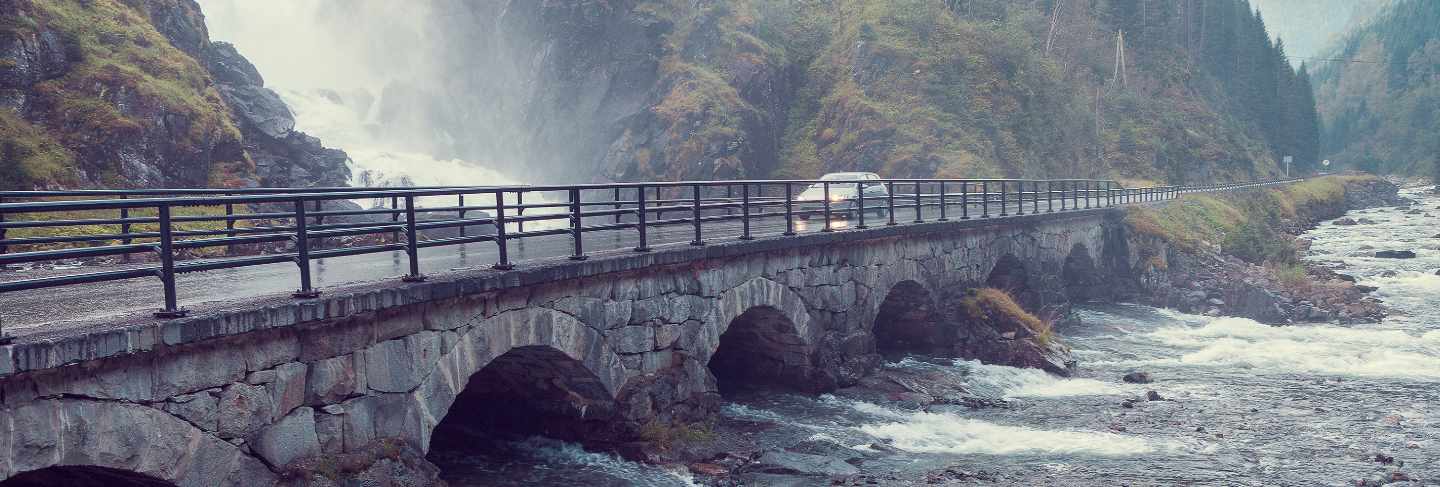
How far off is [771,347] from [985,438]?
3.76 metres

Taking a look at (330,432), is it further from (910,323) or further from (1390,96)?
(1390,96)

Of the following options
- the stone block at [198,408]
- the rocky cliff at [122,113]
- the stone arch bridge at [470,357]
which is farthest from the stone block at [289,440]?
the rocky cliff at [122,113]

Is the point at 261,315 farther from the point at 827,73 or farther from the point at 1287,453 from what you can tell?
the point at 827,73

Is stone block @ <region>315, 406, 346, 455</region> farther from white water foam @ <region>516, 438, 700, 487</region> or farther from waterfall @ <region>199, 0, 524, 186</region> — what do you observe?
waterfall @ <region>199, 0, 524, 186</region>

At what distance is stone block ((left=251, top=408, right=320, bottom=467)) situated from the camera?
26.3 ft

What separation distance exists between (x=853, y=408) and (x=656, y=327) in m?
4.74

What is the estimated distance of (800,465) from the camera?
527 inches

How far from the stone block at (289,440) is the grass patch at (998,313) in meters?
15.8

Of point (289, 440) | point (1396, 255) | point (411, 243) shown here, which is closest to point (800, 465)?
point (411, 243)

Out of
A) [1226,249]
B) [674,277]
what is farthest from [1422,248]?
[674,277]

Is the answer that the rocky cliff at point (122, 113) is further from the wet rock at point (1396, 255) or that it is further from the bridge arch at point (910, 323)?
the wet rock at point (1396, 255)

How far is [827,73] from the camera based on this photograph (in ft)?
166

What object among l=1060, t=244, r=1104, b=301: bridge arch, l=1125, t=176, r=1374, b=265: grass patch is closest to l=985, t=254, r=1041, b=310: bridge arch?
l=1060, t=244, r=1104, b=301: bridge arch

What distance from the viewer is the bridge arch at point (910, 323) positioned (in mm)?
21391
